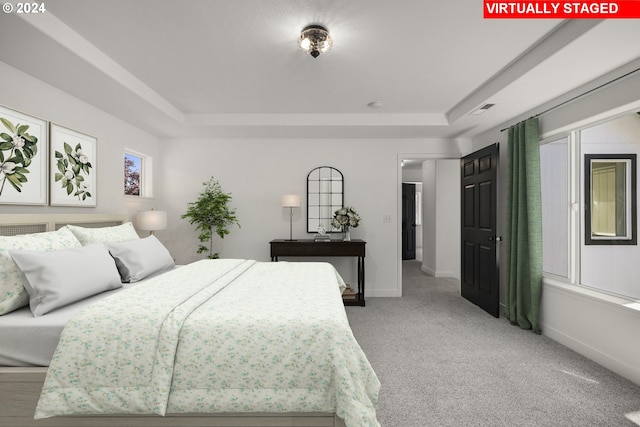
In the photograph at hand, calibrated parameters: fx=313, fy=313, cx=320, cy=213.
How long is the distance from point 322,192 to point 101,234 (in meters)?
2.91

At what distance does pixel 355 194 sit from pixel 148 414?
3803 mm

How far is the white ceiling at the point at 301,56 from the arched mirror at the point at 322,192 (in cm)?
111

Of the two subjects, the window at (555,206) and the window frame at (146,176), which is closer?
the window at (555,206)

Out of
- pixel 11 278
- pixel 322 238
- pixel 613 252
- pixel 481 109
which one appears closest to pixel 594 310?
pixel 613 252

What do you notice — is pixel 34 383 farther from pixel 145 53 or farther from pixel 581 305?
pixel 581 305

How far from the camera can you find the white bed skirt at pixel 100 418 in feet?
4.85

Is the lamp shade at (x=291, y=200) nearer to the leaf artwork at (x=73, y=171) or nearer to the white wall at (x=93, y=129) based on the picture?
the white wall at (x=93, y=129)

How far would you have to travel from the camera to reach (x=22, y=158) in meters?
2.46

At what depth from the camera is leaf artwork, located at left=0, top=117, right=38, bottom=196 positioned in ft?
7.60

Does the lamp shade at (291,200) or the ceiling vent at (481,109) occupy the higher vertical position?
the ceiling vent at (481,109)

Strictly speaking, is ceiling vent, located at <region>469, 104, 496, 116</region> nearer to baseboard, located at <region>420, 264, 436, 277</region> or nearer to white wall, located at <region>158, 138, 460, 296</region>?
white wall, located at <region>158, 138, 460, 296</region>

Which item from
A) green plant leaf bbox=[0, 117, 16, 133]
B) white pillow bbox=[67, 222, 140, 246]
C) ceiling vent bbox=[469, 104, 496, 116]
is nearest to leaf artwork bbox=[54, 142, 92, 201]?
green plant leaf bbox=[0, 117, 16, 133]

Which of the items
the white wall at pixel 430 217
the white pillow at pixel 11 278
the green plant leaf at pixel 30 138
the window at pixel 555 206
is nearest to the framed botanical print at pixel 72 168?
the green plant leaf at pixel 30 138

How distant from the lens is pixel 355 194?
15.8ft
